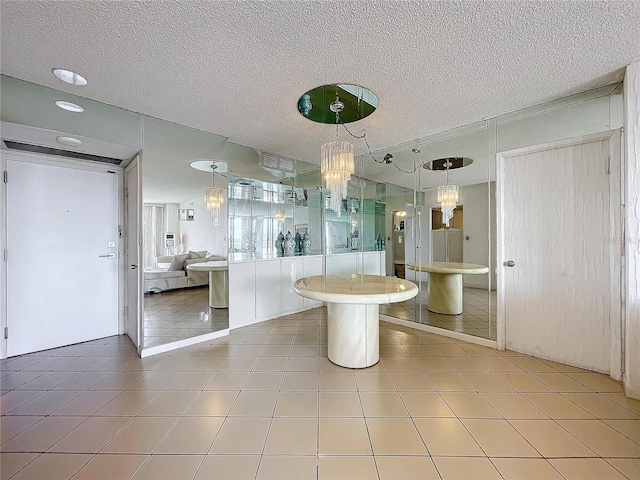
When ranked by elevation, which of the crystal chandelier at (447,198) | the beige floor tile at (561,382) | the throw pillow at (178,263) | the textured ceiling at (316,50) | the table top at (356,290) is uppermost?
the textured ceiling at (316,50)

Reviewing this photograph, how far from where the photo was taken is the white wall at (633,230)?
2.04m

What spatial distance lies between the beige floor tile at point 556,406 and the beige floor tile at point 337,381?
131 cm

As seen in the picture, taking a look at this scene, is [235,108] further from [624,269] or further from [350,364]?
[624,269]

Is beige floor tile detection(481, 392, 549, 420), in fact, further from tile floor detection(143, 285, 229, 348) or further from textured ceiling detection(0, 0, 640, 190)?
tile floor detection(143, 285, 229, 348)

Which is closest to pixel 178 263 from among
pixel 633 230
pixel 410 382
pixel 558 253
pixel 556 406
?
pixel 410 382

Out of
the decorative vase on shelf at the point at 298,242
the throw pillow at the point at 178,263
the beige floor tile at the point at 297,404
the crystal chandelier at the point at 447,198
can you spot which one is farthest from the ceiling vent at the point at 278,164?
the beige floor tile at the point at 297,404

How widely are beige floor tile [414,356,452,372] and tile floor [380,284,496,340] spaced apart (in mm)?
769

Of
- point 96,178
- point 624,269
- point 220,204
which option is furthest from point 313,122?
point 624,269

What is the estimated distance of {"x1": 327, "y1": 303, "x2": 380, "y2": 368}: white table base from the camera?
2.48 meters

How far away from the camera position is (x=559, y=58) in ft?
6.50

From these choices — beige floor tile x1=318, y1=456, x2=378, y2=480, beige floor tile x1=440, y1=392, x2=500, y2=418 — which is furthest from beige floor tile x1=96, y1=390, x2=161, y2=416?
beige floor tile x1=440, y1=392, x2=500, y2=418

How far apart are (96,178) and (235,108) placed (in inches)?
79.5

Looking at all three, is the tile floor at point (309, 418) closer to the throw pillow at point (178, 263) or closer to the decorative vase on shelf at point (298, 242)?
the throw pillow at point (178, 263)

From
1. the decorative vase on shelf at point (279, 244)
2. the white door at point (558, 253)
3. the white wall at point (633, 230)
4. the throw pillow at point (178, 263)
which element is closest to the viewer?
the white wall at point (633, 230)
